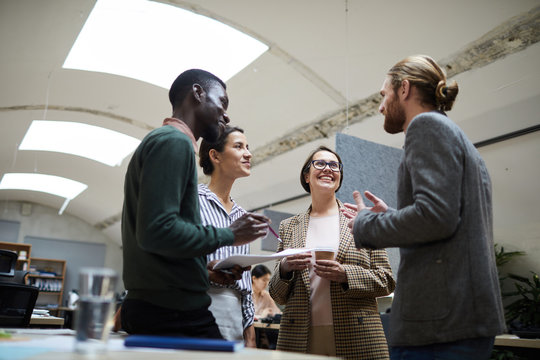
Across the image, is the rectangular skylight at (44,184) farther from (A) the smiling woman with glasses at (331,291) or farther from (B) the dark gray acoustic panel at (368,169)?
(A) the smiling woman with glasses at (331,291)

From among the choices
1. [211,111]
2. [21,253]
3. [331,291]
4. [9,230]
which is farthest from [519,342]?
[9,230]

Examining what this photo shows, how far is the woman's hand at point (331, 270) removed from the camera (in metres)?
1.83

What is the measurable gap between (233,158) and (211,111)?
1.98 ft

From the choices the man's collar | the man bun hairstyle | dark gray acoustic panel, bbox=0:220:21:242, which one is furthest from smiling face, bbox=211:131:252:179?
dark gray acoustic panel, bbox=0:220:21:242

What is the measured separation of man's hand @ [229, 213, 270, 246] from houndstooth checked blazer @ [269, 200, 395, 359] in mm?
653

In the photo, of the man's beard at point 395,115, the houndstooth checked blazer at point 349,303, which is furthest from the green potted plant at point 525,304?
the man's beard at point 395,115

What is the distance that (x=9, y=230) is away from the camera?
12016mm

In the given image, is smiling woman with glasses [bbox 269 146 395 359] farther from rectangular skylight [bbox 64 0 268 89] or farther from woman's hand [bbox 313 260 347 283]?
rectangular skylight [bbox 64 0 268 89]

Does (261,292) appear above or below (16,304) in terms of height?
above

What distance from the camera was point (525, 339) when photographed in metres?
2.70

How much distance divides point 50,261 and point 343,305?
12.1 meters

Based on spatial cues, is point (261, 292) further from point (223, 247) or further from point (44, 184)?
point (44, 184)

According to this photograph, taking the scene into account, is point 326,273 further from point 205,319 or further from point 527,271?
point 527,271

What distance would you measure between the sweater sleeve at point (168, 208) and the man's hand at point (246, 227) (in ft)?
0.22
